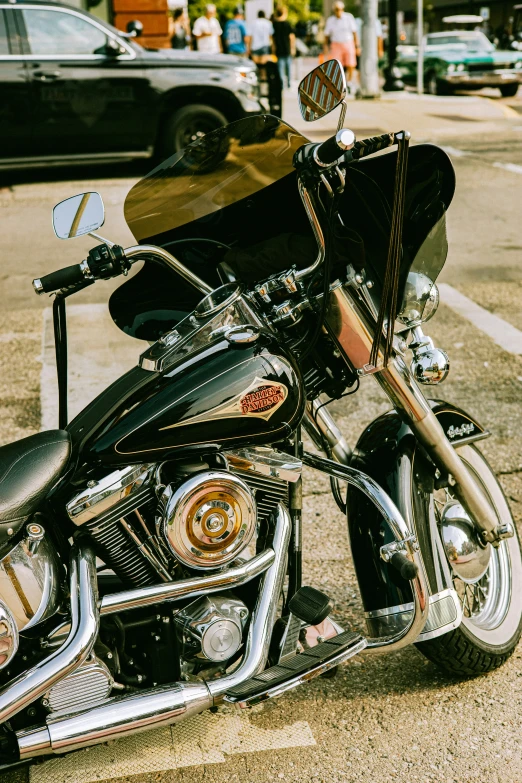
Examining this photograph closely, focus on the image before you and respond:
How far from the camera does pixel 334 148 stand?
2047 mm

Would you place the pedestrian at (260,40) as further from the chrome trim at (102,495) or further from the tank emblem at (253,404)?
the chrome trim at (102,495)

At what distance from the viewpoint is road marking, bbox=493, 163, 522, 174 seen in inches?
438

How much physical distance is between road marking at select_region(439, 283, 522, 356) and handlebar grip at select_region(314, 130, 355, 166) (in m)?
3.78

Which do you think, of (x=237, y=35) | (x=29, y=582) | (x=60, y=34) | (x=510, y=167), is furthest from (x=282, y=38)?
(x=29, y=582)

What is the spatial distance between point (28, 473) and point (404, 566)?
104 cm

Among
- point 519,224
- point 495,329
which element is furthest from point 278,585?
point 519,224

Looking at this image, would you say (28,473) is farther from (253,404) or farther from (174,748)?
(174,748)

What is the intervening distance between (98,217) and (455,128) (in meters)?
13.4

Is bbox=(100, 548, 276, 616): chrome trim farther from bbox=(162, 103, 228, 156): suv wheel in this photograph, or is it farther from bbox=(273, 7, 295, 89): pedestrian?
bbox=(273, 7, 295, 89): pedestrian

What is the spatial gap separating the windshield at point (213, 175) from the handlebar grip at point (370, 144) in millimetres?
253

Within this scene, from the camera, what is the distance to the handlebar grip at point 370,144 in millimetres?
2105

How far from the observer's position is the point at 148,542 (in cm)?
228

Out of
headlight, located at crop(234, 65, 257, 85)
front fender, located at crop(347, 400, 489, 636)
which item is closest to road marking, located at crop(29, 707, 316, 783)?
front fender, located at crop(347, 400, 489, 636)

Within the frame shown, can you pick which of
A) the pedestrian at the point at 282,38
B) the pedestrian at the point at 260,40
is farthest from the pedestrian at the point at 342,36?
the pedestrian at the point at 282,38
